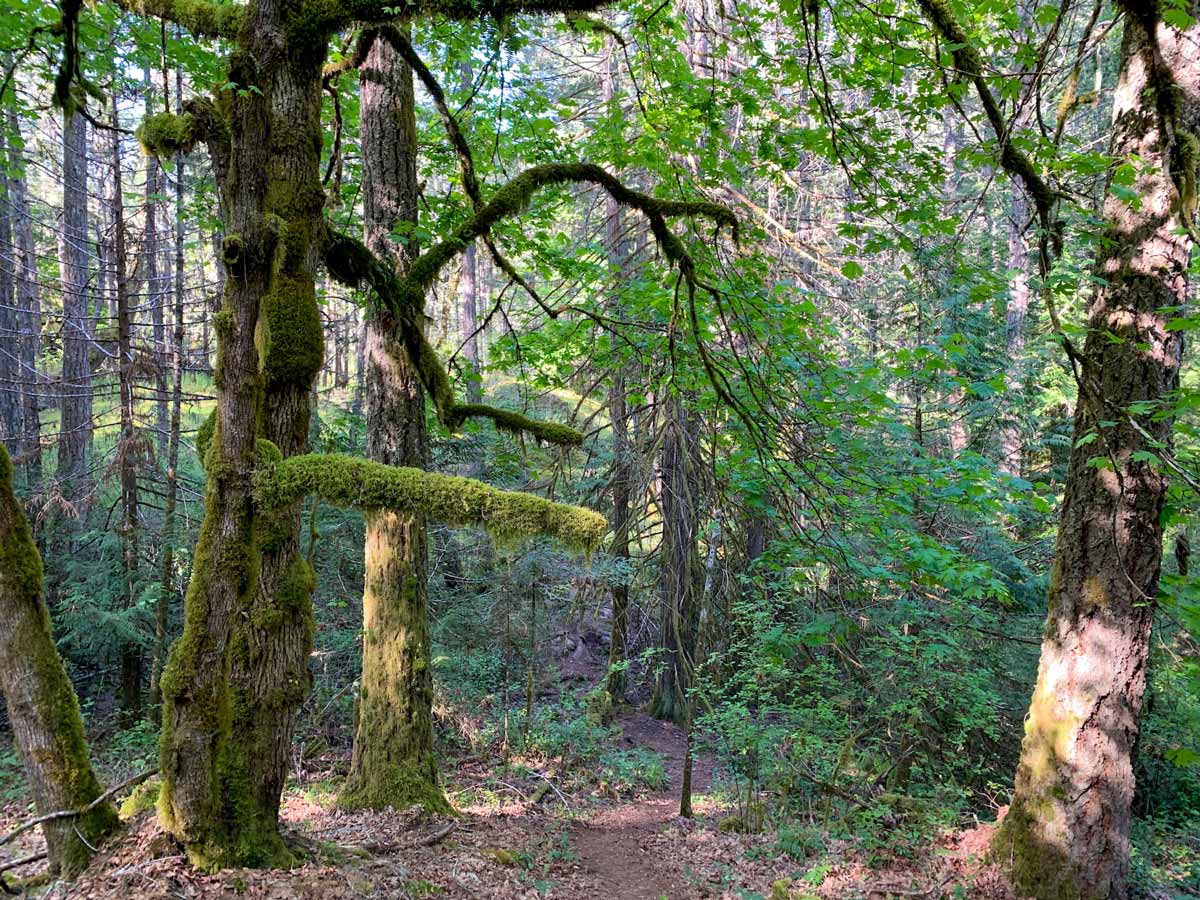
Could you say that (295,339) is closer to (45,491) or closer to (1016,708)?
(45,491)

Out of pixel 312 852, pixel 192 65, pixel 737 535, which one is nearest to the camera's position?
pixel 312 852

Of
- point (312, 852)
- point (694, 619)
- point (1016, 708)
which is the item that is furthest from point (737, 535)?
point (312, 852)

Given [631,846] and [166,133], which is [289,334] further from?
[631,846]

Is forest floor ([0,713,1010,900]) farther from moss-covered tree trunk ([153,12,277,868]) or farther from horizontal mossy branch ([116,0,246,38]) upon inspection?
horizontal mossy branch ([116,0,246,38])

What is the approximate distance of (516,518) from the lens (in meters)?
2.97

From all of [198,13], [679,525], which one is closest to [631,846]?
[679,525]

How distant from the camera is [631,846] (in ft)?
22.3

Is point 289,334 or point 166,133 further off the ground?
point 166,133

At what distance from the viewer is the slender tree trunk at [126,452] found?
879cm

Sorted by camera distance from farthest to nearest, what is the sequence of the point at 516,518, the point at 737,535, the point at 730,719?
the point at 737,535 → the point at 730,719 → the point at 516,518

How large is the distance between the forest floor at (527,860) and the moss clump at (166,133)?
3162 mm

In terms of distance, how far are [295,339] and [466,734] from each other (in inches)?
290

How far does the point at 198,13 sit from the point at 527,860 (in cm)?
609

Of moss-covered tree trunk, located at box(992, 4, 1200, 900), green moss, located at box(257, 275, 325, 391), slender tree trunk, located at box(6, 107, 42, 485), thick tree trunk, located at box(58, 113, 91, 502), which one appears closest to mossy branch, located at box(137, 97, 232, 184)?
green moss, located at box(257, 275, 325, 391)
